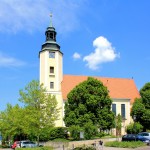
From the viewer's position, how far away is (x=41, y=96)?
49.6m

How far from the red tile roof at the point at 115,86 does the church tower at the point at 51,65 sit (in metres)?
2.06

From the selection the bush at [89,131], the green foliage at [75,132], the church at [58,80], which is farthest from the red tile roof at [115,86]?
the bush at [89,131]

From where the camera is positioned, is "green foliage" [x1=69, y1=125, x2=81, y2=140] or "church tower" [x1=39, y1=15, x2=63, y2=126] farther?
"church tower" [x1=39, y1=15, x2=63, y2=126]

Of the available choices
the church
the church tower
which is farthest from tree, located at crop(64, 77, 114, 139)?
the church tower

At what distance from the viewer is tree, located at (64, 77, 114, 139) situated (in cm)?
5581

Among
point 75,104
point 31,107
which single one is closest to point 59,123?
point 75,104

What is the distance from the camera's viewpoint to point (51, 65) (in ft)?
221

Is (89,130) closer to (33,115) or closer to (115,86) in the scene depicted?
(33,115)

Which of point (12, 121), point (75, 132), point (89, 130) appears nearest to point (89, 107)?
point (89, 130)

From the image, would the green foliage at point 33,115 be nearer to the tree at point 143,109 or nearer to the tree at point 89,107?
the tree at point 89,107

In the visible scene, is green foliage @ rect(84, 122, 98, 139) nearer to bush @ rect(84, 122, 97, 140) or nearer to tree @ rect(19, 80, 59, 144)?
bush @ rect(84, 122, 97, 140)

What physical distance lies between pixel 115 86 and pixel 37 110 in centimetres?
2907

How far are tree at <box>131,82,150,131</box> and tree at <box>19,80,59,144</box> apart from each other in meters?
18.4

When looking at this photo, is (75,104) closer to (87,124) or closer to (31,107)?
(87,124)
